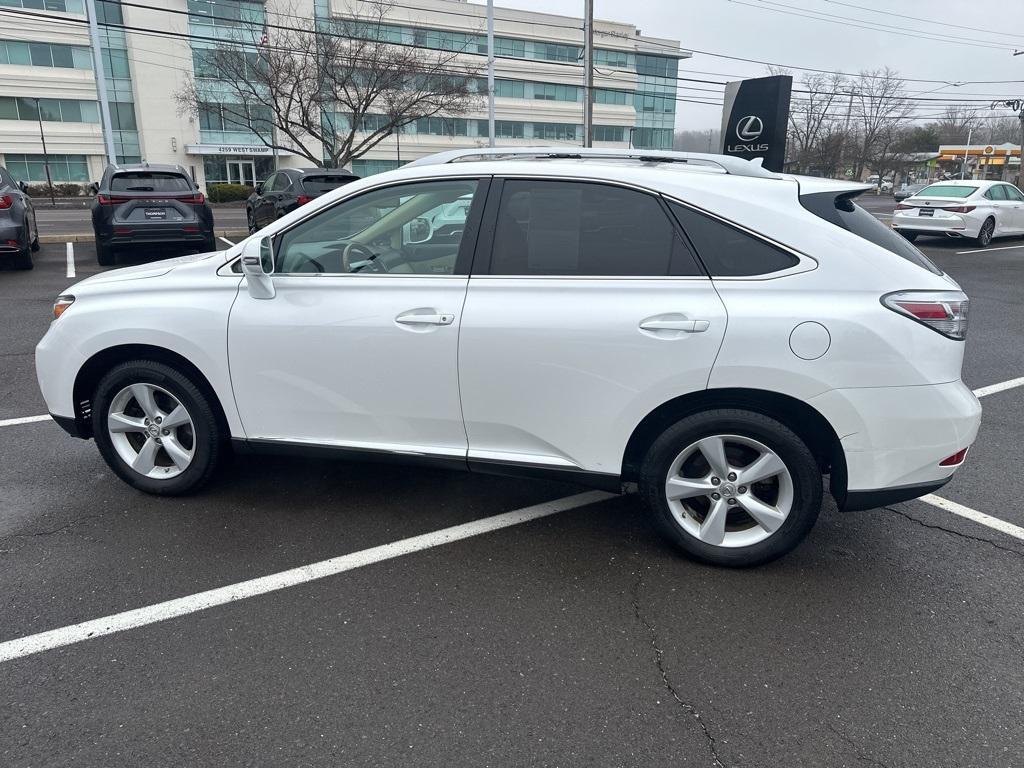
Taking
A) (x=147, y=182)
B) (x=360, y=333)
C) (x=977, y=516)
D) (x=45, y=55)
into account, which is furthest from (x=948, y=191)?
(x=45, y=55)

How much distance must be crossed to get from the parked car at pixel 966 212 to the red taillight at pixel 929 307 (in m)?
16.3

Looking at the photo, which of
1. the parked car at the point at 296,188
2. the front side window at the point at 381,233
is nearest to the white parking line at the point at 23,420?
the front side window at the point at 381,233

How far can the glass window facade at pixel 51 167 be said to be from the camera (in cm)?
5019

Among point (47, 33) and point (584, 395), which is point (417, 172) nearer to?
point (584, 395)

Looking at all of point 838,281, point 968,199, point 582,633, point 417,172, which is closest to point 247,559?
point 582,633

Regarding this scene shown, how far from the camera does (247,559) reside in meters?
3.54

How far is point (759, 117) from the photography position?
13.1 m

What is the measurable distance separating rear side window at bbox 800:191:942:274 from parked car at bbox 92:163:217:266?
11.6m

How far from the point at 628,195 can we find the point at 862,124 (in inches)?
3012

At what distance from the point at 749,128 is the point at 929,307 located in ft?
36.9

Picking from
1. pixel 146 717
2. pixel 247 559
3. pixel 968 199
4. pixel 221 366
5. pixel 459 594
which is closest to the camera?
pixel 146 717

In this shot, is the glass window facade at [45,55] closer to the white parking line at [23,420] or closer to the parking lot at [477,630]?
the white parking line at [23,420]

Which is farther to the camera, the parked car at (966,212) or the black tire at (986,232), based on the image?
the black tire at (986,232)

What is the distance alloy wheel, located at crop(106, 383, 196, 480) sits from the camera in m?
4.02
